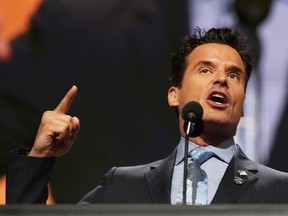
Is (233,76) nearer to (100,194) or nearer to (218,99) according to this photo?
(218,99)

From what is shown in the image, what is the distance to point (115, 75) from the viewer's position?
259 cm

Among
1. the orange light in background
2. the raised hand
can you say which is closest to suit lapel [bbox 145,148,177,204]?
the raised hand

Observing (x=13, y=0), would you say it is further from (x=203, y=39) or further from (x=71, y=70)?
(x=203, y=39)

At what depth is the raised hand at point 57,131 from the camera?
1.64 m

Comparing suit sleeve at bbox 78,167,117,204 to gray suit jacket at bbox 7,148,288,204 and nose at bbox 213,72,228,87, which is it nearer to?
gray suit jacket at bbox 7,148,288,204

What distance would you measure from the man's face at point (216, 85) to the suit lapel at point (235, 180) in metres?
0.10

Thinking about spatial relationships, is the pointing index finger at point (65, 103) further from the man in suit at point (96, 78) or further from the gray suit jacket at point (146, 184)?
the man in suit at point (96, 78)

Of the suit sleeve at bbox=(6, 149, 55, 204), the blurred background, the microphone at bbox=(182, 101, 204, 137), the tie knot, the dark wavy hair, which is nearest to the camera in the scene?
the microphone at bbox=(182, 101, 204, 137)

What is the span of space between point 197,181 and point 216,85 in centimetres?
24

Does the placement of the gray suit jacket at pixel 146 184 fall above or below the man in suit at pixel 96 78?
below

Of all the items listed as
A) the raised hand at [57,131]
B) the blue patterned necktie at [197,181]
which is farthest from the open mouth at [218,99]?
the raised hand at [57,131]

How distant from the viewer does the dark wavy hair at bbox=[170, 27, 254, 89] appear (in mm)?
1936

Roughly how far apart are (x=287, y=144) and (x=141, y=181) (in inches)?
34.0

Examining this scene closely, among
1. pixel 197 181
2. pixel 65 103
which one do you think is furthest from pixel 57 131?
pixel 197 181
